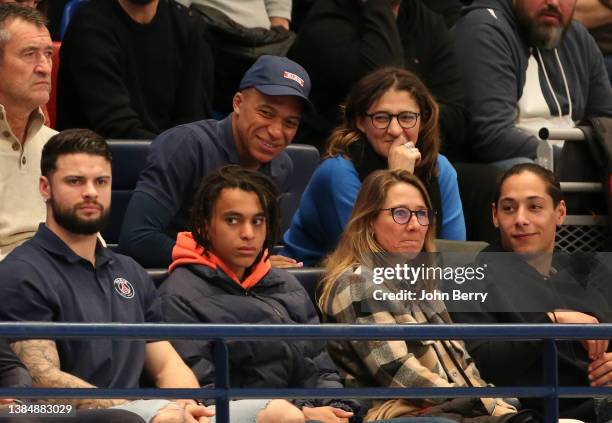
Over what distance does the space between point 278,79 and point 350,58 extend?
1.04 metres

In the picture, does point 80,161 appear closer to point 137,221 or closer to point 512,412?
point 137,221

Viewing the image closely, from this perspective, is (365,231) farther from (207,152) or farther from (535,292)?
(207,152)

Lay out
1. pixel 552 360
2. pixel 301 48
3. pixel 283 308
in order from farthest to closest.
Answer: pixel 301 48
pixel 283 308
pixel 552 360

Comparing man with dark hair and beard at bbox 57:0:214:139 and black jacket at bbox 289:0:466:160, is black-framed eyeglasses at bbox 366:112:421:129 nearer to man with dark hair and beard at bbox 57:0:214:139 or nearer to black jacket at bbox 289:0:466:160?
black jacket at bbox 289:0:466:160

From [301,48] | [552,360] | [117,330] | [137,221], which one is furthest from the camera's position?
[301,48]

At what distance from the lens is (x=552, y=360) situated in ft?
14.5

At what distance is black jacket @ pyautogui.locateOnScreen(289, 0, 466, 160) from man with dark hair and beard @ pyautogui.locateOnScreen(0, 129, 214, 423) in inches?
84.2

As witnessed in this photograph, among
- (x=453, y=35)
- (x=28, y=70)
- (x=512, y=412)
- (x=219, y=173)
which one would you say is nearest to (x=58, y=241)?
(x=219, y=173)

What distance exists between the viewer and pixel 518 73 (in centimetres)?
716

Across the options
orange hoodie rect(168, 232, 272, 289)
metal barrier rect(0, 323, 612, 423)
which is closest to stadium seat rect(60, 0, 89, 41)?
orange hoodie rect(168, 232, 272, 289)

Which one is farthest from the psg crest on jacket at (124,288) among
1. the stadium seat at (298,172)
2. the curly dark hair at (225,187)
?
the stadium seat at (298,172)

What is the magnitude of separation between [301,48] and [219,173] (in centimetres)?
187

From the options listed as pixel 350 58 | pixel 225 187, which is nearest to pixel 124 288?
pixel 225 187

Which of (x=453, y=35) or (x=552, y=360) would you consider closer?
(x=552, y=360)
